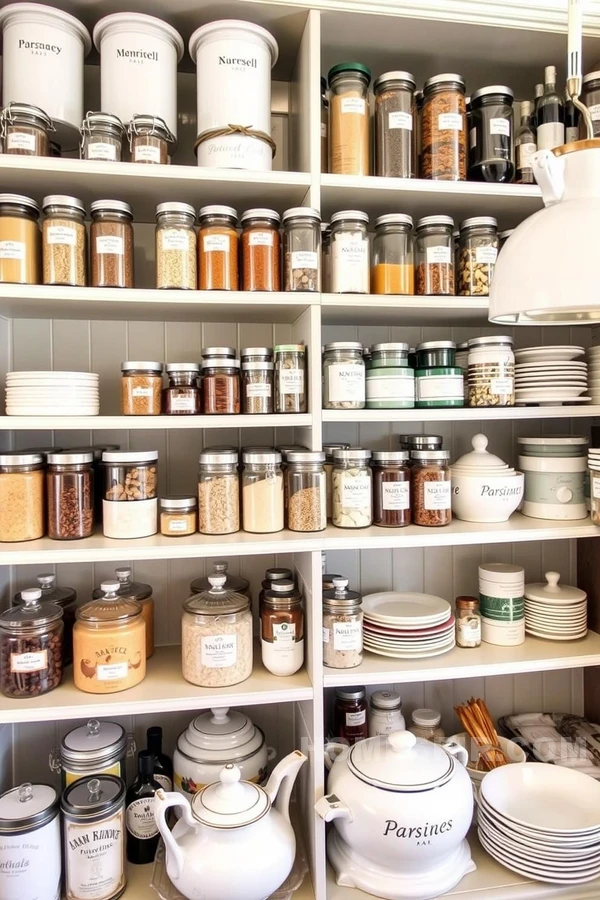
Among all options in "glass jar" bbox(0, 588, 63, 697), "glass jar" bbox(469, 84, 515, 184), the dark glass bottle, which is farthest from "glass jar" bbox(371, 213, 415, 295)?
the dark glass bottle

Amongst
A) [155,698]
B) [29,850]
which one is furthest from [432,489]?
[29,850]

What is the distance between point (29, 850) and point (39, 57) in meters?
1.60

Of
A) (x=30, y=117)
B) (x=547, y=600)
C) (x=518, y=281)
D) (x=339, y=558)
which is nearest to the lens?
(x=518, y=281)

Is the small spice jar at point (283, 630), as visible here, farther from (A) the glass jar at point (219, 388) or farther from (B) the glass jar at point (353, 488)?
(A) the glass jar at point (219, 388)

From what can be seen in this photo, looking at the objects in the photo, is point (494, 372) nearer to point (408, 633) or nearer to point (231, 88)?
point (408, 633)

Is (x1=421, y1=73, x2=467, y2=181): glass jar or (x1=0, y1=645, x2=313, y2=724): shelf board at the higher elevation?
(x1=421, y1=73, x2=467, y2=181): glass jar

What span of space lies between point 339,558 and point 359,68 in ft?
3.92

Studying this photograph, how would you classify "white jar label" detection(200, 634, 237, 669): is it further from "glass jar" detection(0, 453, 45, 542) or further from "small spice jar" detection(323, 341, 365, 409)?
"small spice jar" detection(323, 341, 365, 409)

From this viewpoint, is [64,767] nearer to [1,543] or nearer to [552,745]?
[1,543]

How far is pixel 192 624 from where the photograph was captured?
Result: 129cm

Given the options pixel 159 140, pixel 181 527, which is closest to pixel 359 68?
pixel 159 140

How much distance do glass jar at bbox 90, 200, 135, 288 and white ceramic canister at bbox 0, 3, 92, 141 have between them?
21 cm

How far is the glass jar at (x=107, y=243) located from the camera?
1.23 meters

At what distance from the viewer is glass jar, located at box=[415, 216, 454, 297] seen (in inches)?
53.1
